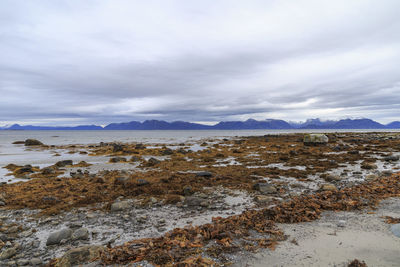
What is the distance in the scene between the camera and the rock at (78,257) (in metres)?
4.31

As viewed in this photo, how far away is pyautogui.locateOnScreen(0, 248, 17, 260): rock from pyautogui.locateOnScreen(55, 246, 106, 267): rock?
1659 millimetres

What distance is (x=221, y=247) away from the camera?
4.53m

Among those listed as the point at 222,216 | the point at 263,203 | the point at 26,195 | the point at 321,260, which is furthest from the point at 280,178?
the point at 26,195

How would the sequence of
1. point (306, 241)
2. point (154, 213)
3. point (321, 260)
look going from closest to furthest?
1. point (321, 260)
2. point (306, 241)
3. point (154, 213)

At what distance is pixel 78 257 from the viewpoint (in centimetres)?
439

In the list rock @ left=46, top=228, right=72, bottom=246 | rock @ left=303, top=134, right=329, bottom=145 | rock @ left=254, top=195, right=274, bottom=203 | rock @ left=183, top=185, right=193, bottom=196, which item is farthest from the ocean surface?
rock @ left=303, top=134, right=329, bottom=145

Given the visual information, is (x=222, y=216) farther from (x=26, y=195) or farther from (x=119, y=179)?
(x=26, y=195)

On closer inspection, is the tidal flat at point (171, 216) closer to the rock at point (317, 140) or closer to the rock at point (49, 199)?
the rock at point (49, 199)

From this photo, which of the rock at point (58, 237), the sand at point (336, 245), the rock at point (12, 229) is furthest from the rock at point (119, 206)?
the sand at point (336, 245)

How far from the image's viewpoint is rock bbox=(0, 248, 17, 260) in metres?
4.87

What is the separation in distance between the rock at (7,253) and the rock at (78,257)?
166 centimetres

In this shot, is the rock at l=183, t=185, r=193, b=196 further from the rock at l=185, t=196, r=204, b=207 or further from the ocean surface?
the ocean surface

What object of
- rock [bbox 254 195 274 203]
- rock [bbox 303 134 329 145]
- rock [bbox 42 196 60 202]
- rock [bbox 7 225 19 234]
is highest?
rock [bbox 303 134 329 145]

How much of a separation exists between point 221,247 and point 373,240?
11.7ft
